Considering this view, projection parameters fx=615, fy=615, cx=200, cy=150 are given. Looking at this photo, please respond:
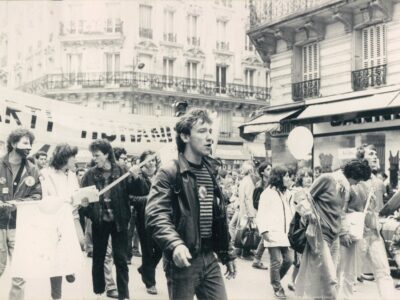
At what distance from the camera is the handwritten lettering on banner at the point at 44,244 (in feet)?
18.2

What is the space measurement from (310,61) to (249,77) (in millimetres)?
22353

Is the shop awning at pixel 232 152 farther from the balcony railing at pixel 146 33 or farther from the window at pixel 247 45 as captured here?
the balcony railing at pixel 146 33

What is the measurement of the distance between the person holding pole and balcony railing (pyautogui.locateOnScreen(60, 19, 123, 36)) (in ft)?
97.8

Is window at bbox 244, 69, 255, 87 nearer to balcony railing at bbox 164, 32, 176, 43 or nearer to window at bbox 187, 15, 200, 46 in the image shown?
window at bbox 187, 15, 200, 46

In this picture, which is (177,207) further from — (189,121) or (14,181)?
(14,181)

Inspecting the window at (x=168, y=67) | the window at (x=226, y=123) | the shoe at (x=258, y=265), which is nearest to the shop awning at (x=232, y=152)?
the window at (x=226, y=123)

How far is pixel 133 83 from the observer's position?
35219 millimetres

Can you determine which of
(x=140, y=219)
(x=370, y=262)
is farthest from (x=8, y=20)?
(x=370, y=262)

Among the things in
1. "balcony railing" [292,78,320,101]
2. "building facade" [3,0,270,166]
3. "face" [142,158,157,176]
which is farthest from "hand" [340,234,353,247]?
"building facade" [3,0,270,166]

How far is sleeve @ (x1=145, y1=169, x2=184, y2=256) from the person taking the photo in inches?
149

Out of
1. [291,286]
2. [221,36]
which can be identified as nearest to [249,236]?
[291,286]

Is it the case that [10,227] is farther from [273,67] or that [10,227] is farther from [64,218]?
[273,67]

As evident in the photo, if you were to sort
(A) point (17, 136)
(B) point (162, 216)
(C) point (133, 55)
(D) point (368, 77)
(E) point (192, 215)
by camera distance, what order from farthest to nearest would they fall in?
(C) point (133, 55) < (D) point (368, 77) < (A) point (17, 136) < (E) point (192, 215) < (B) point (162, 216)

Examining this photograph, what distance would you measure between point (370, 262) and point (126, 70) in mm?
30224
